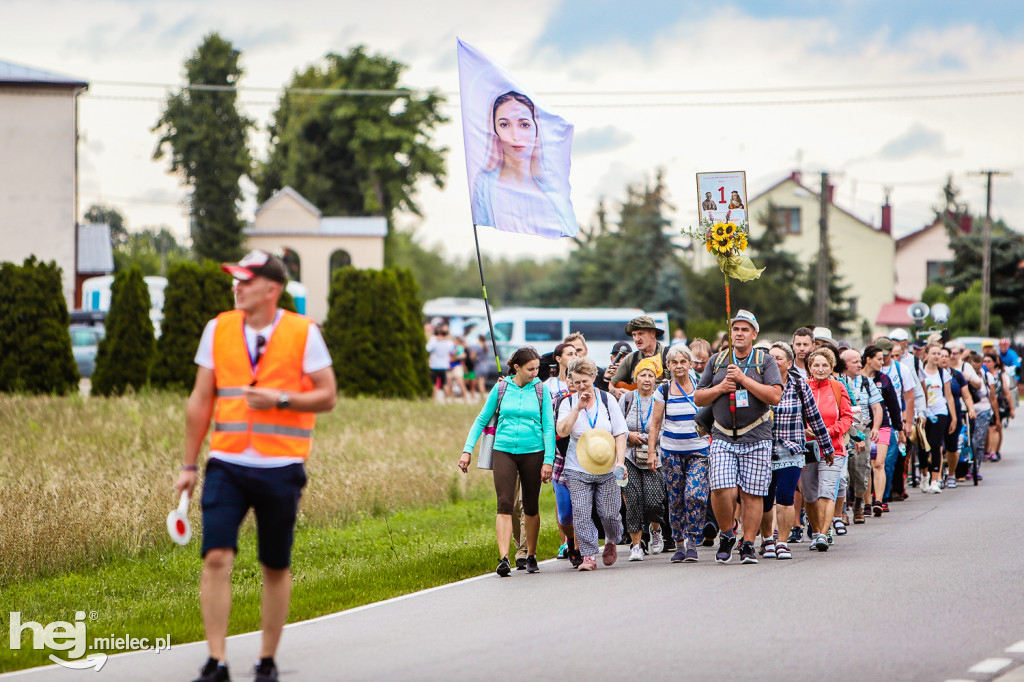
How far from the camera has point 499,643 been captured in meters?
7.52

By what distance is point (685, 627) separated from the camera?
786cm

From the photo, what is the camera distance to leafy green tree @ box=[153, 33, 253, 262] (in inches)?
2813

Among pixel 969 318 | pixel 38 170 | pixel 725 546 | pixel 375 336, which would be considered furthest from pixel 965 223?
pixel 725 546

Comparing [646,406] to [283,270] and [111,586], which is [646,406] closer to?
[111,586]

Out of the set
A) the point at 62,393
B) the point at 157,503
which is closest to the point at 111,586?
the point at 157,503

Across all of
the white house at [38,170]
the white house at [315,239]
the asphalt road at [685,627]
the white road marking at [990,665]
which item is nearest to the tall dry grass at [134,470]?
the asphalt road at [685,627]

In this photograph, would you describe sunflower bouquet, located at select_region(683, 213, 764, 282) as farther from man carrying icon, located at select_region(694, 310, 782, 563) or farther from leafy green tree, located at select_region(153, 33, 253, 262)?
leafy green tree, located at select_region(153, 33, 253, 262)

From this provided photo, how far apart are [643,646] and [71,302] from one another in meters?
43.1

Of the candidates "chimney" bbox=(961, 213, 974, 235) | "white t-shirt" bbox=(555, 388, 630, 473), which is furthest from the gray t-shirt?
"chimney" bbox=(961, 213, 974, 235)

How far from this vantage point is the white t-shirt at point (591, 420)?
10797mm

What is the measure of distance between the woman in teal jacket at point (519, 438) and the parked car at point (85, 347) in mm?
29313

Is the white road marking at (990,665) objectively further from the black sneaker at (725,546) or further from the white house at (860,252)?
the white house at (860,252)

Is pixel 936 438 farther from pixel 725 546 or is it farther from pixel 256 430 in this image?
pixel 256 430

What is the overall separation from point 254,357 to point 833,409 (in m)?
7.24
